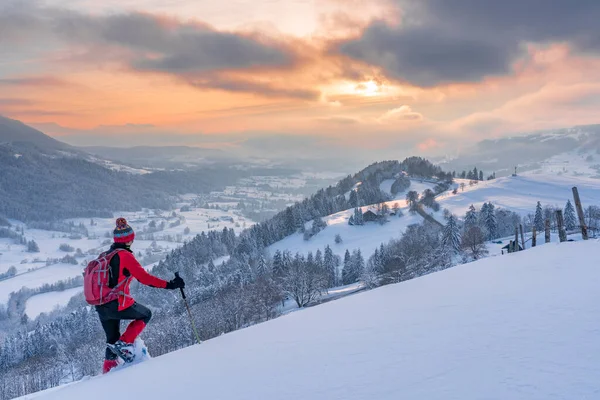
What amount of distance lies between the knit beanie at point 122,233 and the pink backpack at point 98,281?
0.48 meters

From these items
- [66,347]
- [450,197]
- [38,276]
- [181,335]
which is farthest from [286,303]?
[38,276]

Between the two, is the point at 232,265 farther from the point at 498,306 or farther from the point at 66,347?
the point at 498,306

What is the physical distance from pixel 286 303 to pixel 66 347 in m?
40.8

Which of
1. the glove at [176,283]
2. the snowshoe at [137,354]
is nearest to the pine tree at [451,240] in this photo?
the glove at [176,283]

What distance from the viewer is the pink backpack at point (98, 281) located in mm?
7883

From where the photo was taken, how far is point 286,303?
73.1 meters

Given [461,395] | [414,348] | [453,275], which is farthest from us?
[453,275]

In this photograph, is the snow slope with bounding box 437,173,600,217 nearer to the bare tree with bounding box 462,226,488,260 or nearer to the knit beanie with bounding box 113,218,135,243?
the bare tree with bounding box 462,226,488,260

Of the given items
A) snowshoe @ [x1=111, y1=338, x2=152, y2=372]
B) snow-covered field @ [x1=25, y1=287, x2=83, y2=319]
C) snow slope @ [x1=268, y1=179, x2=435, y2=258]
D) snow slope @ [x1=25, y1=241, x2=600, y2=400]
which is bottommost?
snow-covered field @ [x1=25, y1=287, x2=83, y2=319]

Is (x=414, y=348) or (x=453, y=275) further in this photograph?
(x=453, y=275)

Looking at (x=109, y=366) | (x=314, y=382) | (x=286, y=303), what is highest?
(x=314, y=382)

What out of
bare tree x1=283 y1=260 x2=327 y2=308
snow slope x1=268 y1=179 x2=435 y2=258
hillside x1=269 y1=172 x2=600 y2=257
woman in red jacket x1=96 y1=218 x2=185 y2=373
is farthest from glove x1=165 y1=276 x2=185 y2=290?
snow slope x1=268 y1=179 x2=435 y2=258

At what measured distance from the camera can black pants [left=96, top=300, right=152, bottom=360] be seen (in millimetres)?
8039

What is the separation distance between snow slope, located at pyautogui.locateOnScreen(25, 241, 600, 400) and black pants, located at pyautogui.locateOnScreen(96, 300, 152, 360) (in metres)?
1.14
